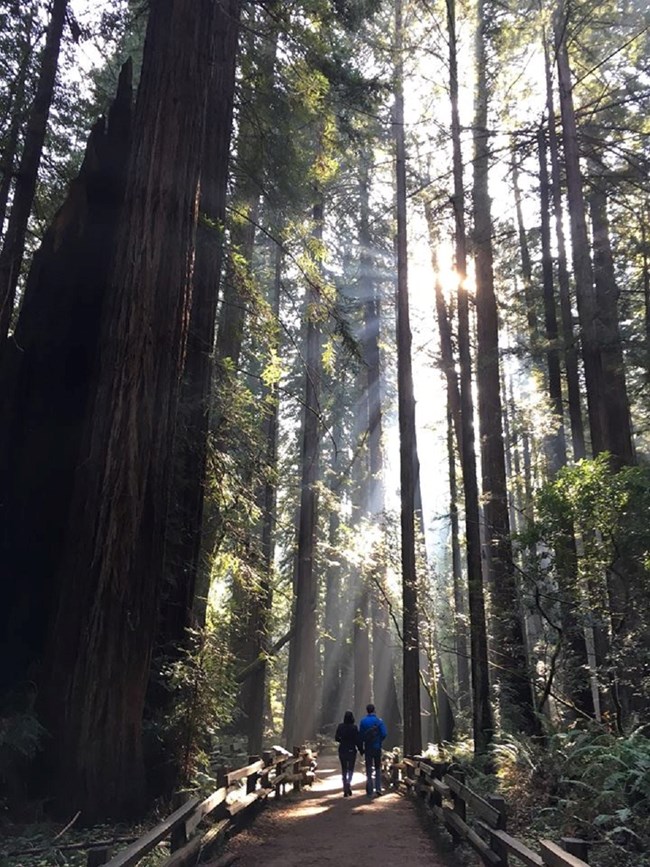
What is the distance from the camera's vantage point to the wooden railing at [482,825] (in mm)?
4629

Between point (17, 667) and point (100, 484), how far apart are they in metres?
2.47

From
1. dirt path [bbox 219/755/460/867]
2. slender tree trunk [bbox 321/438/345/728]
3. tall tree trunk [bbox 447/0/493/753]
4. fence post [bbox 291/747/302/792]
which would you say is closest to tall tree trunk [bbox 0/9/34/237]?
tall tree trunk [bbox 447/0/493/753]

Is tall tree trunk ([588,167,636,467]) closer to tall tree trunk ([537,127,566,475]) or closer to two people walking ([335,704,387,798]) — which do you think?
tall tree trunk ([537,127,566,475])

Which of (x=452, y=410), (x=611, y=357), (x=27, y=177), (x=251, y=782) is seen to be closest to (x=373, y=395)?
(x=452, y=410)

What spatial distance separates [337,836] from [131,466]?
225 inches

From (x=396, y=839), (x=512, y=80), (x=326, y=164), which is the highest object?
(x=512, y=80)

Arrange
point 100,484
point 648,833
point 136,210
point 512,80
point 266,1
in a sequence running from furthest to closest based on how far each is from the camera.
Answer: point 512,80 < point 266,1 < point 136,210 < point 100,484 < point 648,833

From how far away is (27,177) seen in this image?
1041cm

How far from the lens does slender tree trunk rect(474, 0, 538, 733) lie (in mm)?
13055

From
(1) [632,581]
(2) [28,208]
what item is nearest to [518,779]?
(1) [632,581]

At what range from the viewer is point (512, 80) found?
18734 millimetres

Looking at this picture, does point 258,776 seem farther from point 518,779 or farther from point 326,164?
point 326,164

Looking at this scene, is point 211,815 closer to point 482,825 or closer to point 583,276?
point 482,825

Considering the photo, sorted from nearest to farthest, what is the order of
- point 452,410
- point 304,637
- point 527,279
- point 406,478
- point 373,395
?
point 406,478 → point 304,637 → point 527,279 → point 452,410 → point 373,395
